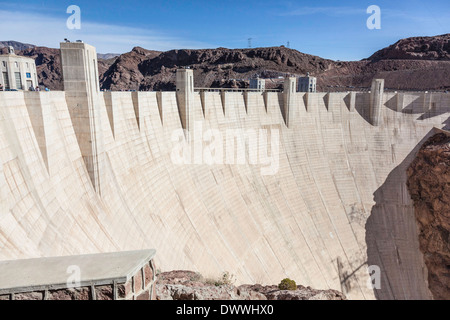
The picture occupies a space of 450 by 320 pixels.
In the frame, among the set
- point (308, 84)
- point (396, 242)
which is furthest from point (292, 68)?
point (396, 242)

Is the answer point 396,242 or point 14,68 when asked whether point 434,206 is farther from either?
point 14,68

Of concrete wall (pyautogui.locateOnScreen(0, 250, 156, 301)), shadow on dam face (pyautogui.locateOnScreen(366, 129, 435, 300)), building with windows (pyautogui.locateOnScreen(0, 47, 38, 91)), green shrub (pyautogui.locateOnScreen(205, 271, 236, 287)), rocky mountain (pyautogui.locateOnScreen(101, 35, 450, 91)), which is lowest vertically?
shadow on dam face (pyautogui.locateOnScreen(366, 129, 435, 300))

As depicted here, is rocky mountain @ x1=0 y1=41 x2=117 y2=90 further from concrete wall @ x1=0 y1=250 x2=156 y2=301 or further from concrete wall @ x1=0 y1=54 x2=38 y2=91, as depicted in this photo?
concrete wall @ x1=0 y1=250 x2=156 y2=301

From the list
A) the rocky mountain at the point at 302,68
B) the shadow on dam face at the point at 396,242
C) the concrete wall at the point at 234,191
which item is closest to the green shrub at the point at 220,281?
the concrete wall at the point at 234,191

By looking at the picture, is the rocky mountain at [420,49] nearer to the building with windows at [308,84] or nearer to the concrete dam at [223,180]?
the building with windows at [308,84]

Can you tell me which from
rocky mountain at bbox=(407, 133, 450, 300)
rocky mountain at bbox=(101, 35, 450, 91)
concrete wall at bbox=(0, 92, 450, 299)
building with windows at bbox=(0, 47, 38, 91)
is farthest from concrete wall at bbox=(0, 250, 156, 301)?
rocky mountain at bbox=(101, 35, 450, 91)

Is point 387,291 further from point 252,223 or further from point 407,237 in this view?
point 252,223
